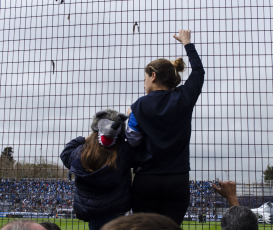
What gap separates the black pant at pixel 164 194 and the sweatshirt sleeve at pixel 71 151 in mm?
434

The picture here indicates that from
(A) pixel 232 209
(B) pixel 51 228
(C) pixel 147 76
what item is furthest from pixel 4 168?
(A) pixel 232 209

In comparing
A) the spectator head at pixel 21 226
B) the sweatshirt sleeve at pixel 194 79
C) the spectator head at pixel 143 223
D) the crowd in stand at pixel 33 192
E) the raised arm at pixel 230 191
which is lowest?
the crowd in stand at pixel 33 192

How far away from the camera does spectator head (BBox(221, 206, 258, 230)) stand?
1832mm

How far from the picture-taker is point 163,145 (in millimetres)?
2039

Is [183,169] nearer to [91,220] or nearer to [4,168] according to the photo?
[91,220]

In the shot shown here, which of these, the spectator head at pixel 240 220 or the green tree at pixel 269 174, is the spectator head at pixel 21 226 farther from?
the green tree at pixel 269 174

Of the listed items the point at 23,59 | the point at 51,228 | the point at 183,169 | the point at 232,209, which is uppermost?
the point at 23,59

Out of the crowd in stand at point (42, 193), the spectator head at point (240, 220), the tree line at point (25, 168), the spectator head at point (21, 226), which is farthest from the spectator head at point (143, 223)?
the crowd in stand at point (42, 193)

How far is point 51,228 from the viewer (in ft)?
6.98

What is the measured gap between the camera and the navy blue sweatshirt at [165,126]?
205cm

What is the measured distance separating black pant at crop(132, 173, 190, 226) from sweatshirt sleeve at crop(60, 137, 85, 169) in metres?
0.43

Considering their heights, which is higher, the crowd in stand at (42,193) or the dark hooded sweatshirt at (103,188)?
the dark hooded sweatshirt at (103,188)

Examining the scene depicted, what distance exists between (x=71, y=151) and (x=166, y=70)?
2.54ft

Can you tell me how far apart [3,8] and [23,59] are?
0.92 m
